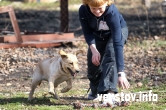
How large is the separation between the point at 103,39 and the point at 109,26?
52 cm

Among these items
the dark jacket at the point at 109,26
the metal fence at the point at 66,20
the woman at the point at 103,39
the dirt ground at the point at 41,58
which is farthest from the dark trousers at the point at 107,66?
the metal fence at the point at 66,20

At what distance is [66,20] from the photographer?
13.8 metres

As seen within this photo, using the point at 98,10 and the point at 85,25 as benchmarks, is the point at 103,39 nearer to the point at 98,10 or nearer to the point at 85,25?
the point at 85,25

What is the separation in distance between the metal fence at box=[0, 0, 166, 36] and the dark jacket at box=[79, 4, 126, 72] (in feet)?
21.3

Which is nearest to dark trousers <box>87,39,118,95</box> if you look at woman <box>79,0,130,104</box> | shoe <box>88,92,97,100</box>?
woman <box>79,0,130,104</box>

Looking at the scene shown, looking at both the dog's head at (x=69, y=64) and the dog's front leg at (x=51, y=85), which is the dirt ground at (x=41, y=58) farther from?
the dog's head at (x=69, y=64)

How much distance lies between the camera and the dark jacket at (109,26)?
6633 mm

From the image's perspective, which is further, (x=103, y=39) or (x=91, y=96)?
(x=91, y=96)

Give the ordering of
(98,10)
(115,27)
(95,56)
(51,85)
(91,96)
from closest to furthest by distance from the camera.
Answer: (98,10) < (115,27) < (95,56) < (51,85) < (91,96)

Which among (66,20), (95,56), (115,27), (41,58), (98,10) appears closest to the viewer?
(98,10)

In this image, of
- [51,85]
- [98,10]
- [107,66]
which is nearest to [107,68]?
[107,66]

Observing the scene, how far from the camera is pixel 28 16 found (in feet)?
67.5

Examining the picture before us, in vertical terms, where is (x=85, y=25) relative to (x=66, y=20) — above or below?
above

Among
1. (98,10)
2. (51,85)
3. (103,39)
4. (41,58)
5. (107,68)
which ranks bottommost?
(41,58)
